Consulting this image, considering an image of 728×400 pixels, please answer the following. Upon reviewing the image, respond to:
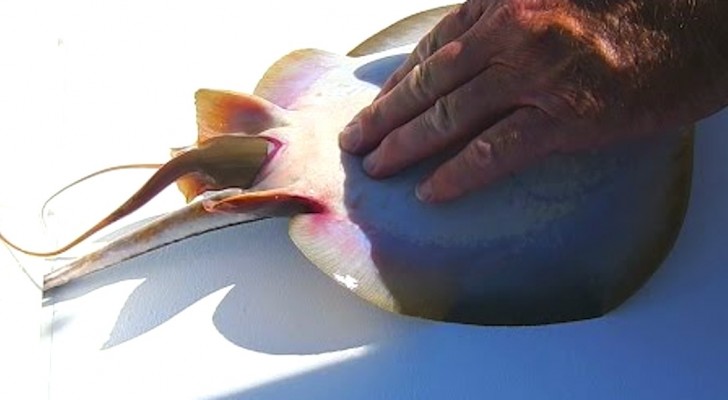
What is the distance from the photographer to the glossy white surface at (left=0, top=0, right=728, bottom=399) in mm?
1127

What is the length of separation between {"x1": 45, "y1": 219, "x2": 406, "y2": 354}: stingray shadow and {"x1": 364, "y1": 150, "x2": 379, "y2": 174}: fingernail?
132mm

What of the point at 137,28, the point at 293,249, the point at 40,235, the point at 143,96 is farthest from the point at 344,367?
the point at 137,28

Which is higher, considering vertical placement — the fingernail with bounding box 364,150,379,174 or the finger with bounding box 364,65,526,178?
the finger with bounding box 364,65,526,178

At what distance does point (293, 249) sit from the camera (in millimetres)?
1249

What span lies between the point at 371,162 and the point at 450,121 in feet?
0.37

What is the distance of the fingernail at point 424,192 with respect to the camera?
1.17 metres

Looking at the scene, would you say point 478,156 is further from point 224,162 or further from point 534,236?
point 224,162

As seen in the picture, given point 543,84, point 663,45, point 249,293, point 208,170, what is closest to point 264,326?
point 249,293

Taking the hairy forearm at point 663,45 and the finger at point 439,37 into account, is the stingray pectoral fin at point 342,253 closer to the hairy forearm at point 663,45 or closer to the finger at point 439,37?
the finger at point 439,37

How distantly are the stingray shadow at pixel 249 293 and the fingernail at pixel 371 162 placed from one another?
0.43 ft

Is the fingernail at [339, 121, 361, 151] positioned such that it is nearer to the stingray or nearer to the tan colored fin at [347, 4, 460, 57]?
the stingray

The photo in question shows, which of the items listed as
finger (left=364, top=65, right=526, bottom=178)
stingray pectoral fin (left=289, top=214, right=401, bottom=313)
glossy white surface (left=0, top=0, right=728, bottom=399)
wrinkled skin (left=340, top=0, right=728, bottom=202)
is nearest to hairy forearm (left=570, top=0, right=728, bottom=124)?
wrinkled skin (left=340, top=0, right=728, bottom=202)

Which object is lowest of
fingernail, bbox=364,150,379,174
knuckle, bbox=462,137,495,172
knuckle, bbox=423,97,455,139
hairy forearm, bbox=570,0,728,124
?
fingernail, bbox=364,150,379,174

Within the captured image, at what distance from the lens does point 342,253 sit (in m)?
1.17
